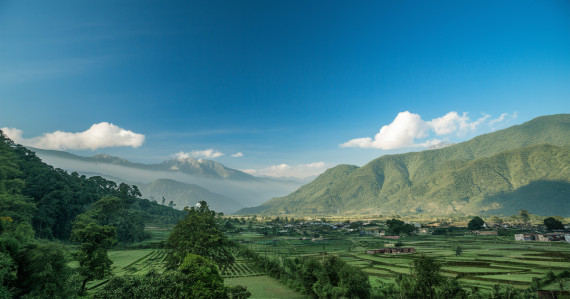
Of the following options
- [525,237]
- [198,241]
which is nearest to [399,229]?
[525,237]

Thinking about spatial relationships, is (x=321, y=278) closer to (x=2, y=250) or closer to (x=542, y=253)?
(x=2, y=250)

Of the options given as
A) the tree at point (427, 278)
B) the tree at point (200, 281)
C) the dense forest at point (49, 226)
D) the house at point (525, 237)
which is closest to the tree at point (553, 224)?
the house at point (525, 237)

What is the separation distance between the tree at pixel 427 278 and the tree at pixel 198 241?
873 inches

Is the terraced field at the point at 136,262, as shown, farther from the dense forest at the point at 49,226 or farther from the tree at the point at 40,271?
the tree at the point at 40,271

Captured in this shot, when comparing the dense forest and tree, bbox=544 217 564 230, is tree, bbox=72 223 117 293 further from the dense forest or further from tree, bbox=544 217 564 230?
tree, bbox=544 217 564 230

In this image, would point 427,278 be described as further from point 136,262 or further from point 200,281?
point 136,262

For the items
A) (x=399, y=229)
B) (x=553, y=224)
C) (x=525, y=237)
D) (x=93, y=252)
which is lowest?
(x=399, y=229)

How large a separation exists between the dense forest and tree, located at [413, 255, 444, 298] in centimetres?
3295

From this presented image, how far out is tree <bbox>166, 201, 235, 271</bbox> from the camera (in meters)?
31.0

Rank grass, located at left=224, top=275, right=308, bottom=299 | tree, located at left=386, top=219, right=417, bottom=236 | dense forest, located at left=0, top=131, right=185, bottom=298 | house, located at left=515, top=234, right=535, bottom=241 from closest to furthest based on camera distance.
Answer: dense forest, located at left=0, top=131, right=185, bottom=298
grass, located at left=224, top=275, right=308, bottom=299
house, located at left=515, top=234, right=535, bottom=241
tree, located at left=386, top=219, right=417, bottom=236

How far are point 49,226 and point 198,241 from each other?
202ft

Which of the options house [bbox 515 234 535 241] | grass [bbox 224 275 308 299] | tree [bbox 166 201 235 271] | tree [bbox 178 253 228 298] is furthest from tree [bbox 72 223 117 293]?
house [bbox 515 234 535 241]

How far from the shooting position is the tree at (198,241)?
3098 cm

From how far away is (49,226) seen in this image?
66.3 m
